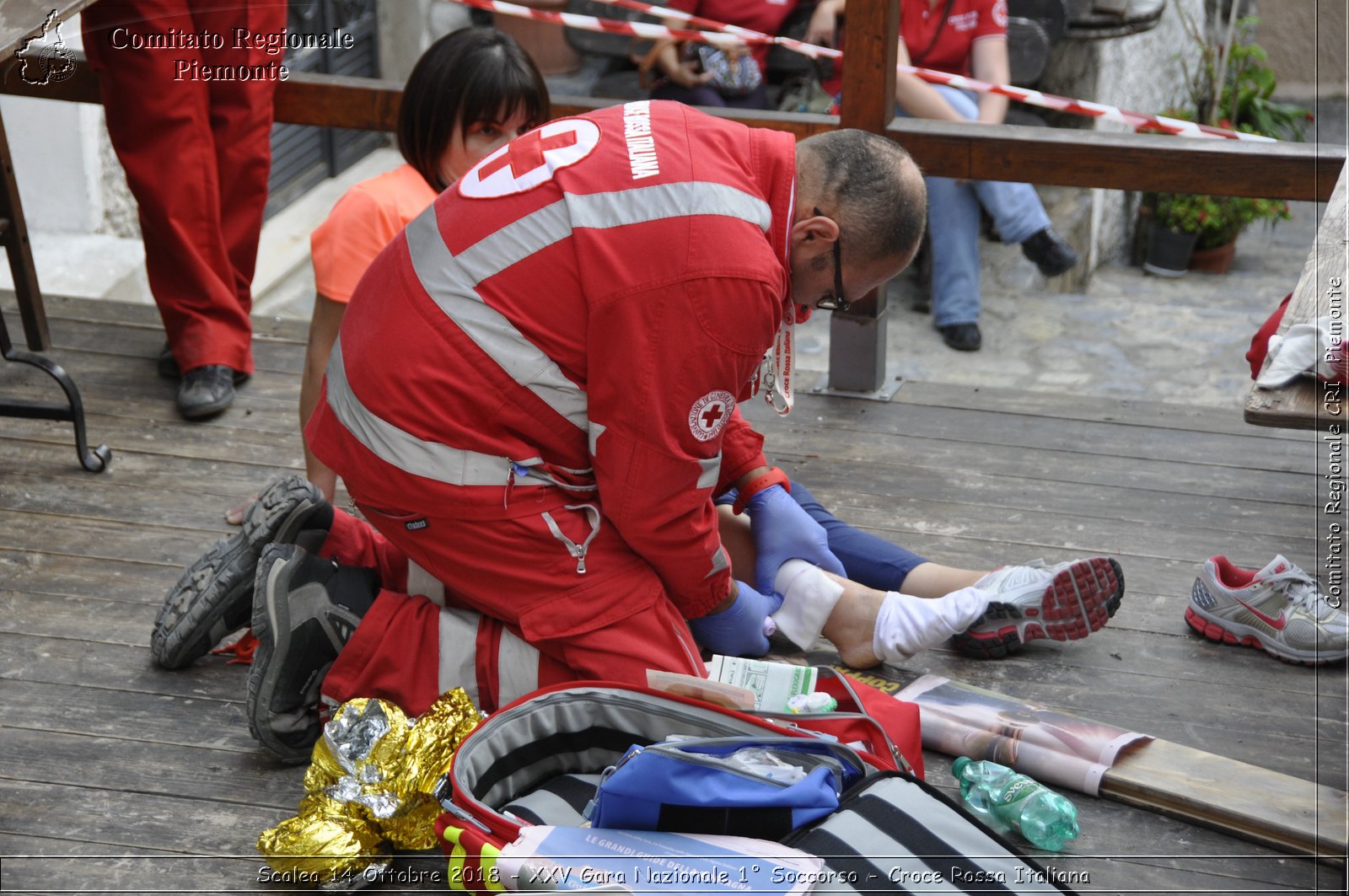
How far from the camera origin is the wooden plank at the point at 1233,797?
190cm

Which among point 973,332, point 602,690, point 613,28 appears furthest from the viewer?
point 973,332

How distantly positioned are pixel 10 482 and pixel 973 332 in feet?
11.5

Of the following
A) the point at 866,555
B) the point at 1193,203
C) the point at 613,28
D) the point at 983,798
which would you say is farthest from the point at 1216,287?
the point at 983,798

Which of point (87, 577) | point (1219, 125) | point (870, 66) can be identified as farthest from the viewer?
point (1219, 125)

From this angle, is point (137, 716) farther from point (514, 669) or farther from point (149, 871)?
point (514, 669)

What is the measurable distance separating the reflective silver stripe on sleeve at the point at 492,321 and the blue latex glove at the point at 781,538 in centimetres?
55

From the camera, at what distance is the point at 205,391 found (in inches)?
124

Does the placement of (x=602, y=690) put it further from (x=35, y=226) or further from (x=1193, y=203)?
(x=1193, y=203)

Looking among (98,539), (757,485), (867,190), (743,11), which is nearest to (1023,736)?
(757,485)

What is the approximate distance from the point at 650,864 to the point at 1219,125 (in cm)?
599

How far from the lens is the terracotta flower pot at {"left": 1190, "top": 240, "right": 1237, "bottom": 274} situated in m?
6.28

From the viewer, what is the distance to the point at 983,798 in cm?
197

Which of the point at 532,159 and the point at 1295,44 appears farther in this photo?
the point at 1295,44

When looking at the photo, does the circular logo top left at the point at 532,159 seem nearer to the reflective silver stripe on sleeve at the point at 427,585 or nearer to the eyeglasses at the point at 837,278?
the eyeglasses at the point at 837,278
